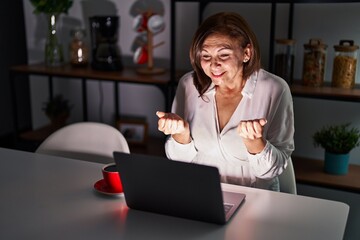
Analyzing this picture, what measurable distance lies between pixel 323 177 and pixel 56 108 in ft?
5.33

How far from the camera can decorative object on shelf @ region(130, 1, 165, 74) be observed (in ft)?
8.71

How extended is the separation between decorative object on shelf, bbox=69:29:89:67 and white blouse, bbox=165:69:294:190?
134 cm

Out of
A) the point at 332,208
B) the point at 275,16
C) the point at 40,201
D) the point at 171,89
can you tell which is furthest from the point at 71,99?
the point at 332,208

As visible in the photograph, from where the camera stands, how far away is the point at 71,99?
321 cm

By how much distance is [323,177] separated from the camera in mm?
2375

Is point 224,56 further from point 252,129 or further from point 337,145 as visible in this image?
point 337,145

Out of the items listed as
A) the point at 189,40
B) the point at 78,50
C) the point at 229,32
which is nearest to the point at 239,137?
the point at 229,32

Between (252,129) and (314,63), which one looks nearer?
(252,129)

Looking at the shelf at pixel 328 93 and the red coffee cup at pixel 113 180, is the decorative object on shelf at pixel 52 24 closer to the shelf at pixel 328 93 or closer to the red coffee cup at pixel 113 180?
the shelf at pixel 328 93

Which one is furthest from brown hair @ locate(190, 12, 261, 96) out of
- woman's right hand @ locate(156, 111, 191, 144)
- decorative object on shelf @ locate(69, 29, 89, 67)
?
decorative object on shelf @ locate(69, 29, 89, 67)

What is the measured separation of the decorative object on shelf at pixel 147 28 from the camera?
265 centimetres

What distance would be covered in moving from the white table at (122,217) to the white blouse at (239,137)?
0.19 meters

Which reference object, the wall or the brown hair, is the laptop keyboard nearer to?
the brown hair

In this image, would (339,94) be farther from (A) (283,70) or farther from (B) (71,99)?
(B) (71,99)
